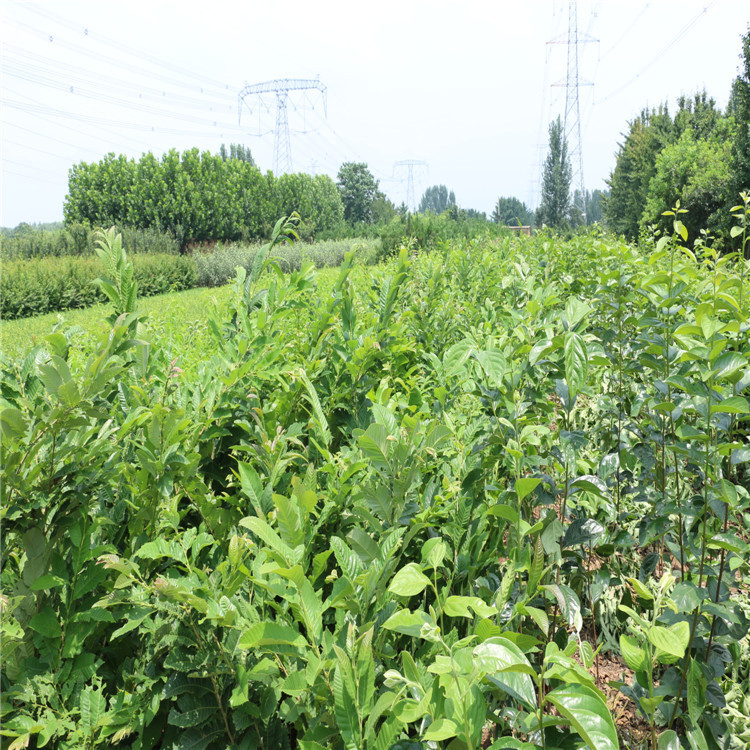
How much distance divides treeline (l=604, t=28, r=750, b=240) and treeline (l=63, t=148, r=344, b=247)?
17464mm

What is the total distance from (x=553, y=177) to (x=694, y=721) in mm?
58156

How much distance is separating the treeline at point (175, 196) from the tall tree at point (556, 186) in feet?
98.0

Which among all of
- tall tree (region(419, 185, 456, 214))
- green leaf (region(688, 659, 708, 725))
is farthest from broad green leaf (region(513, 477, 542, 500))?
tall tree (region(419, 185, 456, 214))

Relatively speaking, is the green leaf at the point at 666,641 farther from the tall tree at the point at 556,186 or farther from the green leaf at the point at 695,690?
the tall tree at the point at 556,186

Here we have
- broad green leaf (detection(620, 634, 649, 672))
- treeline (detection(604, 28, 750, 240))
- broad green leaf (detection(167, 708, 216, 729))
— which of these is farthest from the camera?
treeline (detection(604, 28, 750, 240))

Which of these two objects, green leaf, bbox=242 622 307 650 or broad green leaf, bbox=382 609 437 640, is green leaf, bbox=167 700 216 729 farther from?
broad green leaf, bbox=382 609 437 640

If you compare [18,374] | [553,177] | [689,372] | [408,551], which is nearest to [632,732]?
[408,551]

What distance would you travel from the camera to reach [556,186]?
52906 millimetres

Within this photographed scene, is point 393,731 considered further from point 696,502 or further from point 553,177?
point 553,177

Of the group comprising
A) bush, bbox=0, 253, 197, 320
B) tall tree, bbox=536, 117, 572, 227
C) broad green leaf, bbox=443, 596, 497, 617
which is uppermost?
tall tree, bbox=536, 117, 572, 227

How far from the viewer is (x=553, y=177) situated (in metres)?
52.9

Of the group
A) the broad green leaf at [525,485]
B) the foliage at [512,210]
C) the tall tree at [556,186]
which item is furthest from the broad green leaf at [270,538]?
the foliage at [512,210]

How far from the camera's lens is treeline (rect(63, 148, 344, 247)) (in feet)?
95.4

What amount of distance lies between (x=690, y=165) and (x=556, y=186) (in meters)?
32.0
